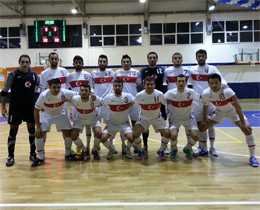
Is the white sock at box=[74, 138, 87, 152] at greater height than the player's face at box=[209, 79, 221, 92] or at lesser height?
lesser

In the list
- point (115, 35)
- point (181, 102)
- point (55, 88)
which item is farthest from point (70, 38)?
point (181, 102)

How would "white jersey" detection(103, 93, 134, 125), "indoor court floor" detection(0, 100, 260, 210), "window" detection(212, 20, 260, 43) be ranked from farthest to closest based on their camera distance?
1. "window" detection(212, 20, 260, 43)
2. "white jersey" detection(103, 93, 134, 125)
3. "indoor court floor" detection(0, 100, 260, 210)

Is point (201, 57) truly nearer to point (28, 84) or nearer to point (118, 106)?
point (118, 106)

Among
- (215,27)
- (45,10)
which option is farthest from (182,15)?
(45,10)

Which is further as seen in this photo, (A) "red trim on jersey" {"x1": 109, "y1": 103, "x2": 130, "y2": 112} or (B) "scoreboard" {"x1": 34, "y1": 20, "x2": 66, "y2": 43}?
(B) "scoreboard" {"x1": 34, "y1": 20, "x2": 66, "y2": 43}

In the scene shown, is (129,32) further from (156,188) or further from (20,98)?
(156,188)

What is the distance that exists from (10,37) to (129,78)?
15626mm

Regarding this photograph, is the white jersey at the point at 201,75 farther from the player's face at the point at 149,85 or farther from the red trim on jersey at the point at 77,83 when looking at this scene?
the red trim on jersey at the point at 77,83

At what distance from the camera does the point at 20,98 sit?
4.00 metres

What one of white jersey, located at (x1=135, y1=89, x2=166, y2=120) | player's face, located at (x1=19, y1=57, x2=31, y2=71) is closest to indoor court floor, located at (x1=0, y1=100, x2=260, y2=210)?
white jersey, located at (x1=135, y1=89, x2=166, y2=120)

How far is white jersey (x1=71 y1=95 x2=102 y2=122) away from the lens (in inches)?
162

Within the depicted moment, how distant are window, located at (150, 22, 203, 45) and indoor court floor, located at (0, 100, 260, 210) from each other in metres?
13.0

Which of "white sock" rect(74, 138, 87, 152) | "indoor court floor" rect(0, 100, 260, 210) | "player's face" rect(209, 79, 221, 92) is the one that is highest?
"player's face" rect(209, 79, 221, 92)

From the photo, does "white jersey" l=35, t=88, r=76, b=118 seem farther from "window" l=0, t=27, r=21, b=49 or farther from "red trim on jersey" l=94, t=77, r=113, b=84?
"window" l=0, t=27, r=21, b=49
